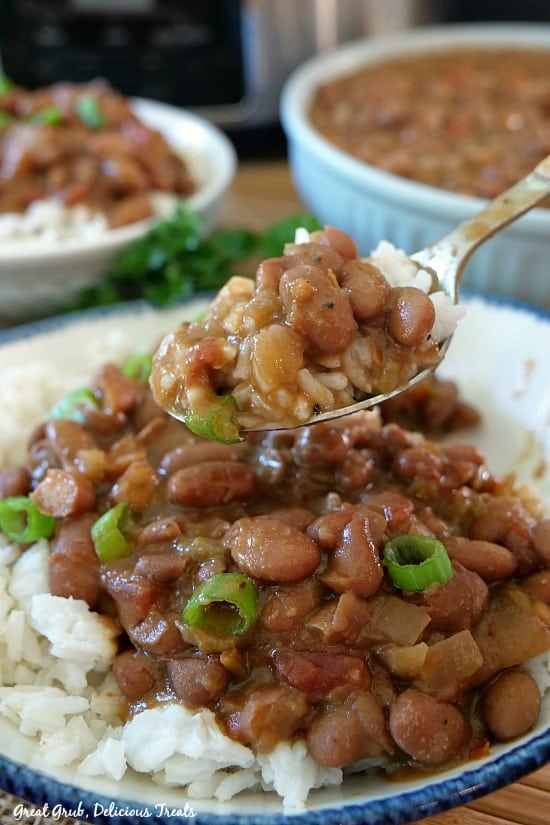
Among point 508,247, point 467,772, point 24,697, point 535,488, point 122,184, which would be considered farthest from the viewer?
point 122,184

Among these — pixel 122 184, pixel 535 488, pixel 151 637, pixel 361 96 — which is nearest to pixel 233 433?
pixel 151 637

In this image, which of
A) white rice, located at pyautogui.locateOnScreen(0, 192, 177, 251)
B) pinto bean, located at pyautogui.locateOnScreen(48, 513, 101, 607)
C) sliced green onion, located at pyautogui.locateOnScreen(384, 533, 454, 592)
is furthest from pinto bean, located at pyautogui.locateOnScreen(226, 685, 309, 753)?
white rice, located at pyautogui.locateOnScreen(0, 192, 177, 251)

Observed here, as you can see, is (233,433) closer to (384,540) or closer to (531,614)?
(384,540)

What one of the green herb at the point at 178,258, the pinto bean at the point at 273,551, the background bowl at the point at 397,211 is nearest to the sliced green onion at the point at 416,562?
the pinto bean at the point at 273,551

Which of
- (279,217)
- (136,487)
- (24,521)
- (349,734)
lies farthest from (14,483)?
(279,217)

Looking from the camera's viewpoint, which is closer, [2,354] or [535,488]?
[535,488]

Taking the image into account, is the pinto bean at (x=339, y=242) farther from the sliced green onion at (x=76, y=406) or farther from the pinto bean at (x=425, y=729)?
the pinto bean at (x=425, y=729)
